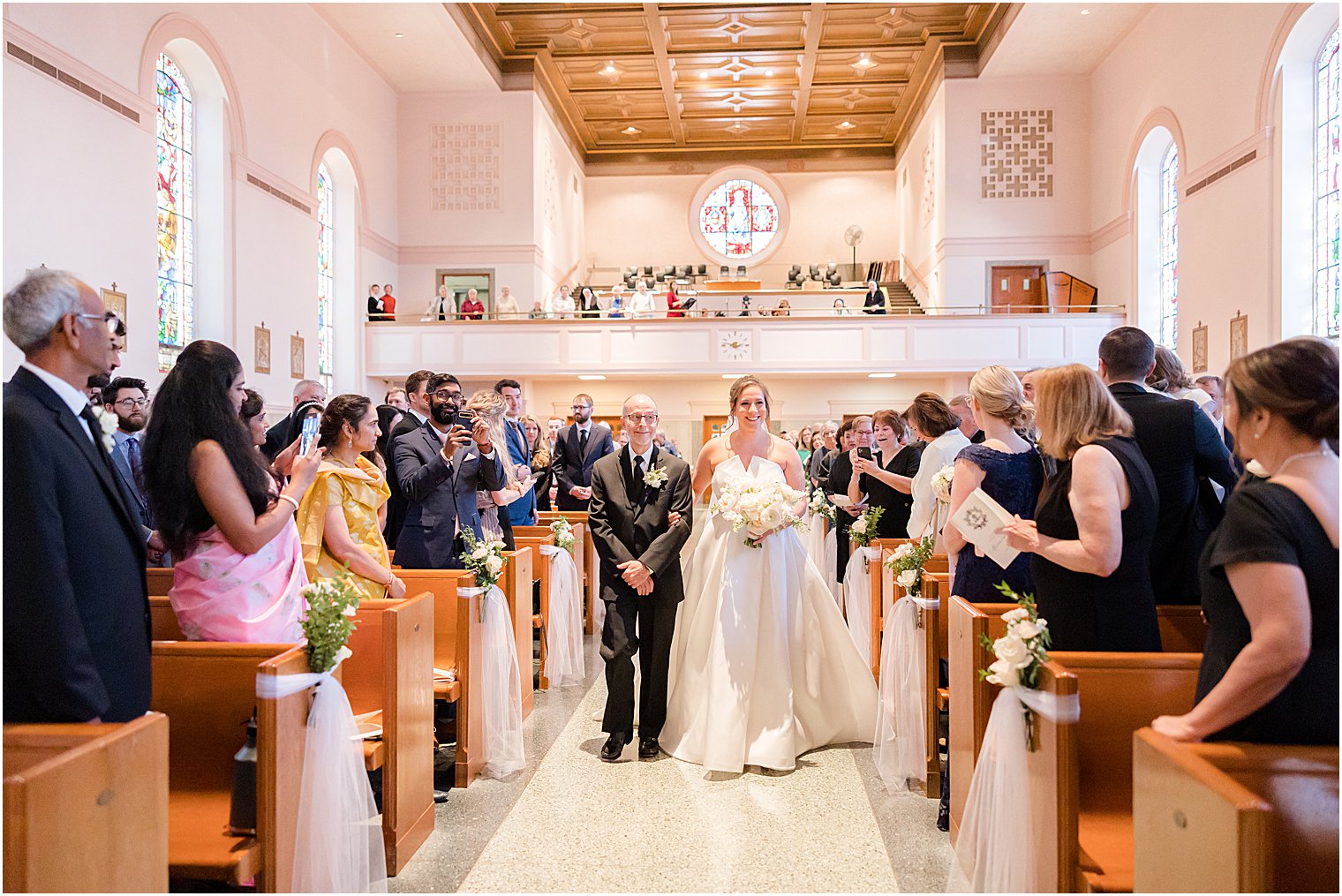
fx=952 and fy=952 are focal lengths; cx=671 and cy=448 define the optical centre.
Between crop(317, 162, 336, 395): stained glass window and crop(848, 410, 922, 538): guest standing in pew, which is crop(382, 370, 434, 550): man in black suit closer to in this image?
crop(848, 410, 922, 538): guest standing in pew

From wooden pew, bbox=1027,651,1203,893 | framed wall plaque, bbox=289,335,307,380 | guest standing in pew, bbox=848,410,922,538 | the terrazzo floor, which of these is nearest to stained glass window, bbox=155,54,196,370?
framed wall plaque, bbox=289,335,307,380

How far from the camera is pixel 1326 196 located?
1023 centimetres

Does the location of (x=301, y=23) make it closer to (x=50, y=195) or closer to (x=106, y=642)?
(x=50, y=195)

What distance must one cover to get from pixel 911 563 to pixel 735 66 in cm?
1596

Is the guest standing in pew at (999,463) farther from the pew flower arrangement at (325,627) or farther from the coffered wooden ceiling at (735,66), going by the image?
the coffered wooden ceiling at (735,66)

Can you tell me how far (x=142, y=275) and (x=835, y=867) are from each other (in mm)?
9066

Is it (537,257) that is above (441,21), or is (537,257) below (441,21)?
below

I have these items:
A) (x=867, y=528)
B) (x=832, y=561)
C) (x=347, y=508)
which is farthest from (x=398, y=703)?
(x=832, y=561)

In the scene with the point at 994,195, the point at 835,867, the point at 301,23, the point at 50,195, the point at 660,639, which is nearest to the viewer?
the point at 835,867

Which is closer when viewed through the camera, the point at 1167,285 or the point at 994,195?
the point at 1167,285

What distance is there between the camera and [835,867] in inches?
138

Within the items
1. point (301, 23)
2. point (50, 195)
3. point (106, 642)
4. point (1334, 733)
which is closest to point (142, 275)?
point (50, 195)

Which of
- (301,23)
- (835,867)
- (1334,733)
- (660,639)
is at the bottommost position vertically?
(835,867)

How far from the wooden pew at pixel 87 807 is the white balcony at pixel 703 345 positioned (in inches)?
563
